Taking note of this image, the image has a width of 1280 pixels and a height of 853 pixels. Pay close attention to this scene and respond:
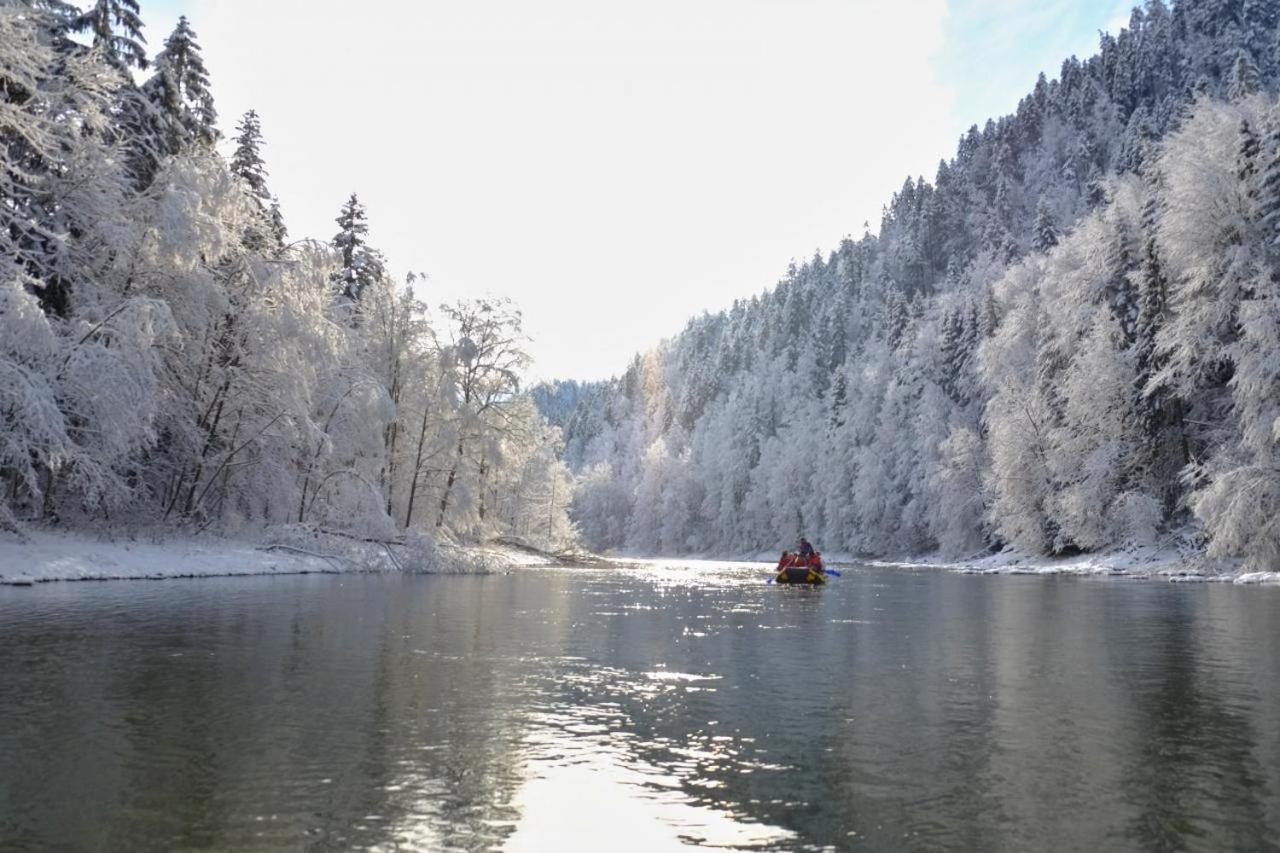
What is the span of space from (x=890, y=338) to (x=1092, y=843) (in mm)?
106466

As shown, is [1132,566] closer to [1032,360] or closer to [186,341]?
[1032,360]

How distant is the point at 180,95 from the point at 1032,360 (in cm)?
5227

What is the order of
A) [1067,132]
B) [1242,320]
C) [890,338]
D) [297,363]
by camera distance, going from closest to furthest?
1. [297,363]
2. [1242,320]
3. [890,338]
4. [1067,132]

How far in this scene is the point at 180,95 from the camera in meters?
39.9

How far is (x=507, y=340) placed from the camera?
170 ft

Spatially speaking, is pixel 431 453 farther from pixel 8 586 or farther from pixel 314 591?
pixel 8 586

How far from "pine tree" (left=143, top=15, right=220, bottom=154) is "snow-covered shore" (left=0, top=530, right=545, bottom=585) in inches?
610

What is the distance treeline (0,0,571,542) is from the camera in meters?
26.1

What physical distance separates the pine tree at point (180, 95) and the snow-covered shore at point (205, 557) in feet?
50.9

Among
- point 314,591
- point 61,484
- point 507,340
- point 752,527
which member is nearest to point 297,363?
point 61,484

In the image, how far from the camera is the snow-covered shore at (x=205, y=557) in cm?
2744

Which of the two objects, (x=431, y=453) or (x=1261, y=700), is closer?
(x=1261, y=700)

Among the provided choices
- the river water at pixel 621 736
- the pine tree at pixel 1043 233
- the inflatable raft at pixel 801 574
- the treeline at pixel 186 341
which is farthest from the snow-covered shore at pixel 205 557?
the pine tree at pixel 1043 233

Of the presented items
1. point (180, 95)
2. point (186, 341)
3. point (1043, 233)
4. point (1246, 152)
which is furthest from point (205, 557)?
point (1043, 233)
